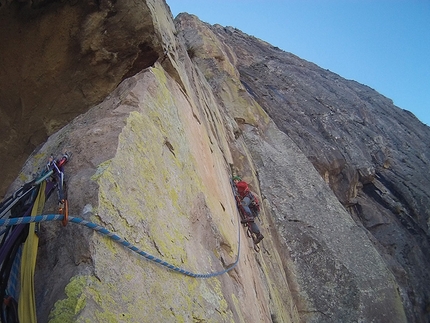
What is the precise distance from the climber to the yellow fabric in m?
6.56

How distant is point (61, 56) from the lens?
17.2ft

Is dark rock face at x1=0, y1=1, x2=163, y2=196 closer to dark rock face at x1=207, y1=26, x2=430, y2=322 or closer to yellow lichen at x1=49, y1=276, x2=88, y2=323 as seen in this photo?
yellow lichen at x1=49, y1=276, x2=88, y2=323

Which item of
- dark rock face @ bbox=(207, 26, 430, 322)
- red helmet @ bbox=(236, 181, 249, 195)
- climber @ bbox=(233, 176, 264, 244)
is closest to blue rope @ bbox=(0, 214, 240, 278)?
climber @ bbox=(233, 176, 264, 244)

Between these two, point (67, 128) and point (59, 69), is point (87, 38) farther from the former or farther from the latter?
point (67, 128)

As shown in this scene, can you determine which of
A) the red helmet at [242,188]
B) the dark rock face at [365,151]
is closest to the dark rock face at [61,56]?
the red helmet at [242,188]

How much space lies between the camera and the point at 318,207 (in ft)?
43.8

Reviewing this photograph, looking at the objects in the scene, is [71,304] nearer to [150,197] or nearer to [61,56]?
[150,197]

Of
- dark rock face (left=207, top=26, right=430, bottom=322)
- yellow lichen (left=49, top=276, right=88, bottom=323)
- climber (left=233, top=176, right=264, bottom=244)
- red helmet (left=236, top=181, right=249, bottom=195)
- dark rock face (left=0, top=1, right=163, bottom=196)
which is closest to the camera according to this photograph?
yellow lichen (left=49, top=276, right=88, bottom=323)

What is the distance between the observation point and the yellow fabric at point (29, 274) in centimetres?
193

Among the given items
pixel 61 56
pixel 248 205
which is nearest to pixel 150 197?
pixel 61 56

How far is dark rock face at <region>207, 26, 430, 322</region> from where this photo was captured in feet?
53.7

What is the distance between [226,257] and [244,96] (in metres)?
14.0

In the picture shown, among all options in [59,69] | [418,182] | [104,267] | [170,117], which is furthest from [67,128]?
[418,182]

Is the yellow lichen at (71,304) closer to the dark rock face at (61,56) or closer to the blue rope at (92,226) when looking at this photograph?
the blue rope at (92,226)
